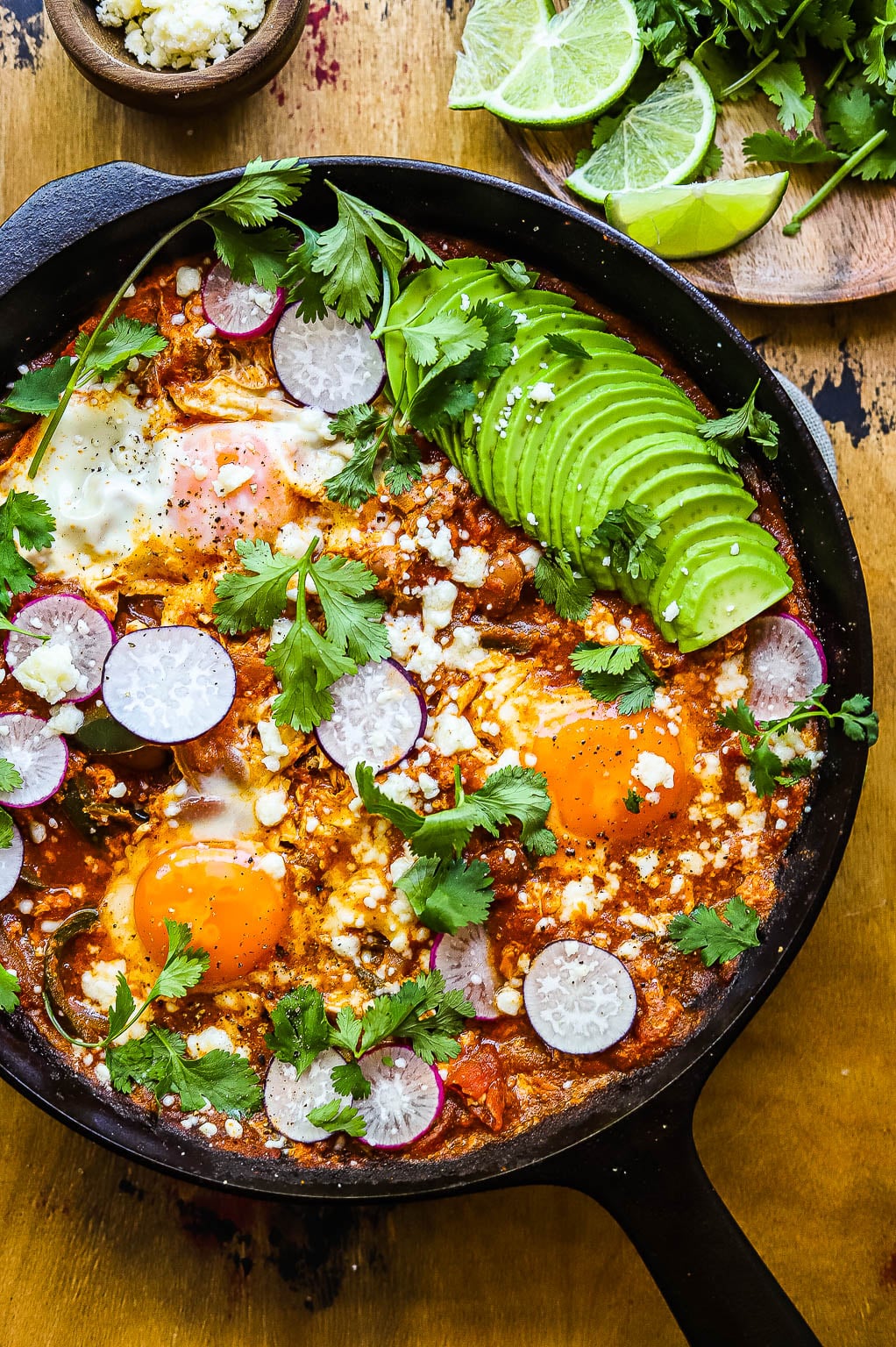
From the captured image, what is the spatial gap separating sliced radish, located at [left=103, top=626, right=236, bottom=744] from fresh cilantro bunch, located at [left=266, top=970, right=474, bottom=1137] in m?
0.80

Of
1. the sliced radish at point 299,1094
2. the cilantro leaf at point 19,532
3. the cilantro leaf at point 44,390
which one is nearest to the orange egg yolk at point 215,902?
the sliced radish at point 299,1094

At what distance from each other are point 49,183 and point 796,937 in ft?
9.59

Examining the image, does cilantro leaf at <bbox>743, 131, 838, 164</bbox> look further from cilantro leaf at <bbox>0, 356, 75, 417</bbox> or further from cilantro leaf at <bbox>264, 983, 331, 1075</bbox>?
cilantro leaf at <bbox>264, 983, 331, 1075</bbox>

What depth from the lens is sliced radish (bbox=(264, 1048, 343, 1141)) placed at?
2889 mm

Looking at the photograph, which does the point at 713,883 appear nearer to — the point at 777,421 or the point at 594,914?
the point at 594,914

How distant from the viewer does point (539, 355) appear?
2.81 m

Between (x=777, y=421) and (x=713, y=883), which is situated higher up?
(x=777, y=421)

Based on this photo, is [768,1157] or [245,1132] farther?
[768,1157]

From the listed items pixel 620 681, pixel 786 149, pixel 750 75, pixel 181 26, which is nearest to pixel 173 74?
pixel 181 26

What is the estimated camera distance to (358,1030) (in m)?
2.82

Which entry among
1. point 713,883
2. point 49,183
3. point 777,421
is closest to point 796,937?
point 713,883

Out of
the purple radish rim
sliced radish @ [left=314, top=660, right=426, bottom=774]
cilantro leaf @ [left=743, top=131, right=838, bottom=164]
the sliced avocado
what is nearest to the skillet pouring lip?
the sliced avocado

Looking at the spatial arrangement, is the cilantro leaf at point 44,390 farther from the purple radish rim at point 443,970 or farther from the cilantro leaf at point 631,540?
the purple radish rim at point 443,970

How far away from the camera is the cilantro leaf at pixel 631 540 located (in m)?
2.71
